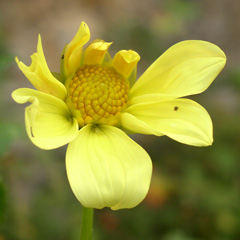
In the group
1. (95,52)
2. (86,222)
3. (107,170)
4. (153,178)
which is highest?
(95,52)

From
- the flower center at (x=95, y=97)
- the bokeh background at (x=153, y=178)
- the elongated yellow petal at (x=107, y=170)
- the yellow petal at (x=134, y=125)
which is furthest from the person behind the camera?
the bokeh background at (x=153, y=178)

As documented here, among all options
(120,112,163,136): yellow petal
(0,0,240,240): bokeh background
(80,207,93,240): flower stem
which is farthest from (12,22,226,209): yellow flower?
(0,0,240,240): bokeh background

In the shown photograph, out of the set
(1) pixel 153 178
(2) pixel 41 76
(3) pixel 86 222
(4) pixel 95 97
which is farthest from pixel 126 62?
(1) pixel 153 178

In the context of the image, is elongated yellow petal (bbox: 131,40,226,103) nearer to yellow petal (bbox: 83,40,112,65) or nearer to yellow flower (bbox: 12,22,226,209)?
yellow flower (bbox: 12,22,226,209)

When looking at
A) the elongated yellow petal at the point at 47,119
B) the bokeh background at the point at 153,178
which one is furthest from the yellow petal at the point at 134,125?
the bokeh background at the point at 153,178

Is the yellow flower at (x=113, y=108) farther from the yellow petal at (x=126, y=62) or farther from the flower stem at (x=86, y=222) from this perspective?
the flower stem at (x=86, y=222)

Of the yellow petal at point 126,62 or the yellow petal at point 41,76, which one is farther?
the yellow petal at point 126,62

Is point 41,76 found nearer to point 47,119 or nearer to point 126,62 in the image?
point 47,119
